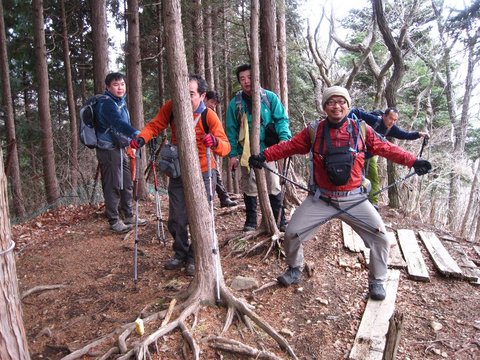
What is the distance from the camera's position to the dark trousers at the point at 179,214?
15.4 feet

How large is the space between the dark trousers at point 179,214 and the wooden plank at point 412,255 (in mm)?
3087

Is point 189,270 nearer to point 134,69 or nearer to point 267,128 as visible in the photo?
point 267,128

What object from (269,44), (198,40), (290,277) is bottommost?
(290,277)

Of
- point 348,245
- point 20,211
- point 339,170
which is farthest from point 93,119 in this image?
point 20,211

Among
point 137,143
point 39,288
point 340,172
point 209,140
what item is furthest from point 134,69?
point 340,172

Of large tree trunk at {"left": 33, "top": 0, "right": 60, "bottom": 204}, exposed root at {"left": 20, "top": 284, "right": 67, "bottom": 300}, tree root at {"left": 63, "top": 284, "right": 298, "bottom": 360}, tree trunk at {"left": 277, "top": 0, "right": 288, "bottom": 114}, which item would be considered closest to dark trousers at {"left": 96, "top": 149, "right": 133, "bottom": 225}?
exposed root at {"left": 20, "top": 284, "right": 67, "bottom": 300}

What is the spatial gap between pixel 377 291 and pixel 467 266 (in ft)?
6.93

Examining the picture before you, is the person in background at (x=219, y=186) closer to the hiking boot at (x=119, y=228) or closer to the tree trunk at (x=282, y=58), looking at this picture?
the tree trunk at (x=282, y=58)

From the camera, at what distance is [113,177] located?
638cm

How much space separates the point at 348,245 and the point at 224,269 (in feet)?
6.92

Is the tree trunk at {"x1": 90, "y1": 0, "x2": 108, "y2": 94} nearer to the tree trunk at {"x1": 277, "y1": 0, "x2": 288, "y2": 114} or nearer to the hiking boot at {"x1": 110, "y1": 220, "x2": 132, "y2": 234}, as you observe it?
the hiking boot at {"x1": 110, "y1": 220, "x2": 132, "y2": 234}

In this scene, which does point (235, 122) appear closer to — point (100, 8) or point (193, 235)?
point (193, 235)

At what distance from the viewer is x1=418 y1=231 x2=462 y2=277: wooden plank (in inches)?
200

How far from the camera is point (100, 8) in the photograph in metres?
8.25
